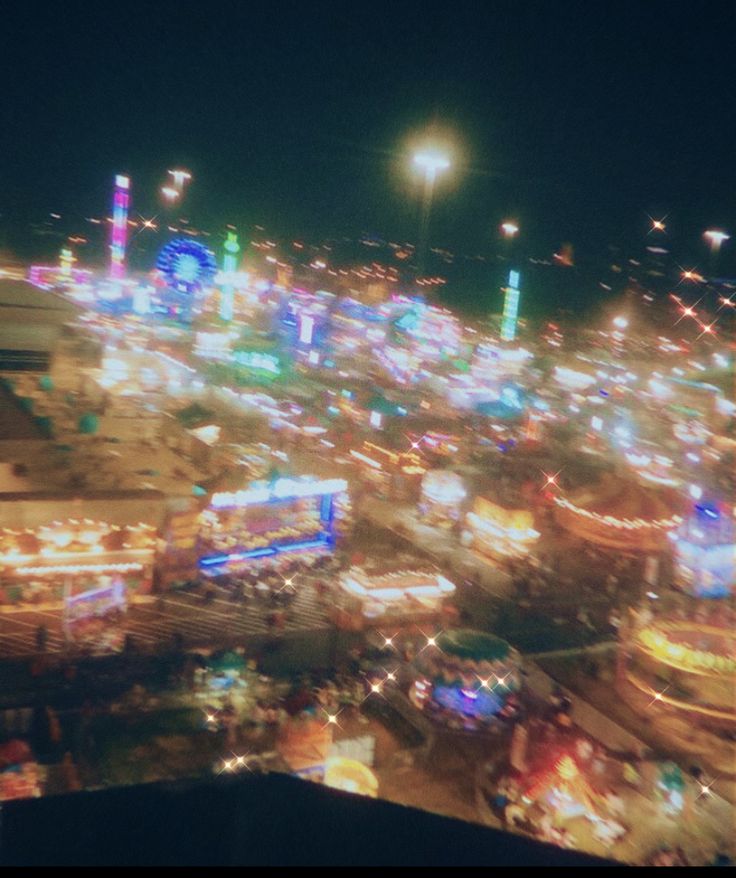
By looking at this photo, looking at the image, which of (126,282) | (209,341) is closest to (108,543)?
(209,341)

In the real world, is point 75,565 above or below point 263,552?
above

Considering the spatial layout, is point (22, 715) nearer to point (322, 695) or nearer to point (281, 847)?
point (322, 695)

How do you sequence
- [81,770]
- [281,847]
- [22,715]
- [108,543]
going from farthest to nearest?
[108,543] → [22,715] → [81,770] → [281,847]

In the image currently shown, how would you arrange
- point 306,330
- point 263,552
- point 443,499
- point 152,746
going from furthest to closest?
point 306,330 → point 443,499 → point 263,552 → point 152,746

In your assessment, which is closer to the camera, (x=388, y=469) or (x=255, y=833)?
(x=255, y=833)

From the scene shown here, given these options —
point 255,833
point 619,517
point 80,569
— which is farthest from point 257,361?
point 255,833

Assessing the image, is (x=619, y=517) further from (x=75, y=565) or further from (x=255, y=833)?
(x=255, y=833)

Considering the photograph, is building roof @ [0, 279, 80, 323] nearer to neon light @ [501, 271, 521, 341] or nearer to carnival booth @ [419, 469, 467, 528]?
carnival booth @ [419, 469, 467, 528]
